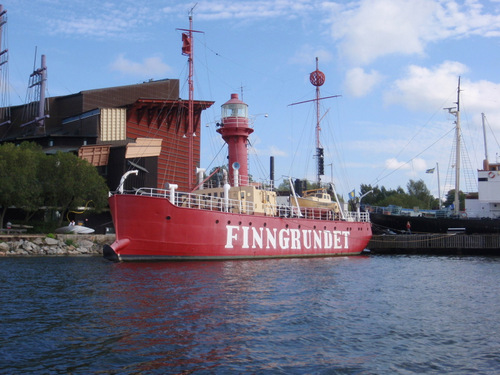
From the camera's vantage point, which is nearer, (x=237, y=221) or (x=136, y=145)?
(x=237, y=221)

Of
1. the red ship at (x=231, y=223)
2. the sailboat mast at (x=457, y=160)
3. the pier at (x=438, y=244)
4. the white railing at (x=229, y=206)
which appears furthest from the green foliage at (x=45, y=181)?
the sailboat mast at (x=457, y=160)

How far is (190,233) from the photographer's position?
2417 centimetres

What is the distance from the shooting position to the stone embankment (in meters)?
31.9

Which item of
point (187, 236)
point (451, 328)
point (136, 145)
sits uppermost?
point (136, 145)

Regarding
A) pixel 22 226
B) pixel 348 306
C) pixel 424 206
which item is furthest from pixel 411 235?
pixel 424 206

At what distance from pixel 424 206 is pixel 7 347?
293 ft

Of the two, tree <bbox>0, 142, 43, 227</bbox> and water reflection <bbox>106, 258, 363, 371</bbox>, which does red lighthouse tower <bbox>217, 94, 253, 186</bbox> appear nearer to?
water reflection <bbox>106, 258, 363, 371</bbox>

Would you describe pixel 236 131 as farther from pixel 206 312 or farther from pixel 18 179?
pixel 206 312

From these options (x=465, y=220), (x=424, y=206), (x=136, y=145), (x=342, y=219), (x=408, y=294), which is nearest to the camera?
(x=408, y=294)

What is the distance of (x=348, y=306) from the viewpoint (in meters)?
14.0

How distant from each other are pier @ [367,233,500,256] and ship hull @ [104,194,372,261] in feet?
41.1

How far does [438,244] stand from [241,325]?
3142cm

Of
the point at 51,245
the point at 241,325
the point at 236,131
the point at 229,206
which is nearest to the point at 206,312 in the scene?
the point at 241,325

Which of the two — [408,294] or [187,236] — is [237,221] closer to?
[187,236]
